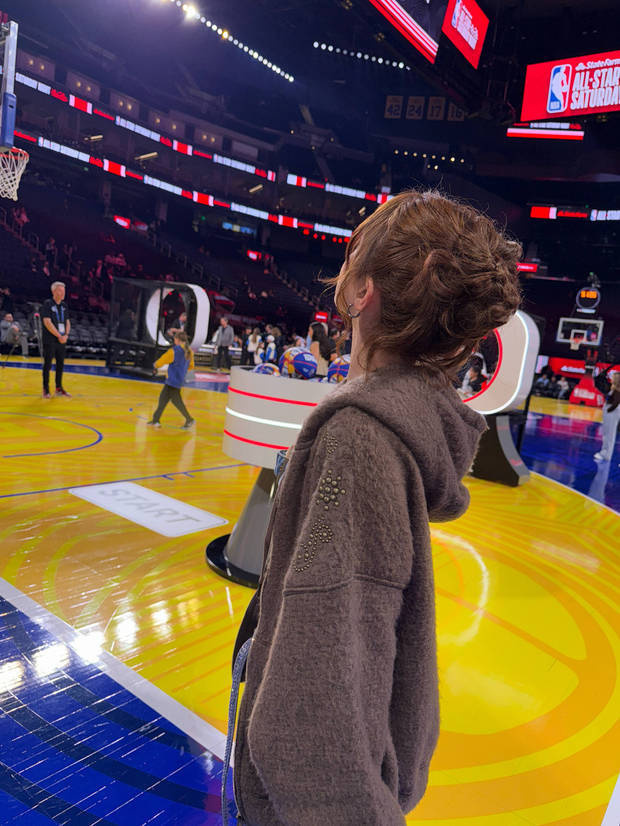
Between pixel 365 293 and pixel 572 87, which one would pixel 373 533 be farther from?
pixel 572 87

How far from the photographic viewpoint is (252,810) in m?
0.78

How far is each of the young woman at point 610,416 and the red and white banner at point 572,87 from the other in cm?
481

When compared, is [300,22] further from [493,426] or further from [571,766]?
[571,766]

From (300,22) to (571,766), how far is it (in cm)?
2870

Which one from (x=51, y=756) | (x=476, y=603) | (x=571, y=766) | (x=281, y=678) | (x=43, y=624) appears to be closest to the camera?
(x=281, y=678)

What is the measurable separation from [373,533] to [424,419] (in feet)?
0.56

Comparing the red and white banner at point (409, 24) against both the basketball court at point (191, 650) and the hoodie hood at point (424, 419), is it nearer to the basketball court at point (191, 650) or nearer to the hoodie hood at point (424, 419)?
the basketball court at point (191, 650)

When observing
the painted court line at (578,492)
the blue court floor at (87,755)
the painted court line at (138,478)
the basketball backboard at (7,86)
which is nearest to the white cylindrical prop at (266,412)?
the blue court floor at (87,755)

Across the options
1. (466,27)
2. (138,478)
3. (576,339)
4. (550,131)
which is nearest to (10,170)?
(138,478)

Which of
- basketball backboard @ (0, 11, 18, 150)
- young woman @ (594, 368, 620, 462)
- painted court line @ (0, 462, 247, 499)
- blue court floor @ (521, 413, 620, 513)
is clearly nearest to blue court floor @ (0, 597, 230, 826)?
painted court line @ (0, 462, 247, 499)

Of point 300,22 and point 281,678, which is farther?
point 300,22

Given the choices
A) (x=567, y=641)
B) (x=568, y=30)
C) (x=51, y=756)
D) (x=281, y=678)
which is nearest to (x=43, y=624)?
(x=51, y=756)

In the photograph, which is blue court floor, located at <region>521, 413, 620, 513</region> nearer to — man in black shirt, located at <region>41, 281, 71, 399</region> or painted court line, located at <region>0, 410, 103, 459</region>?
painted court line, located at <region>0, 410, 103, 459</region>

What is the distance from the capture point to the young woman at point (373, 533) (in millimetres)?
666
